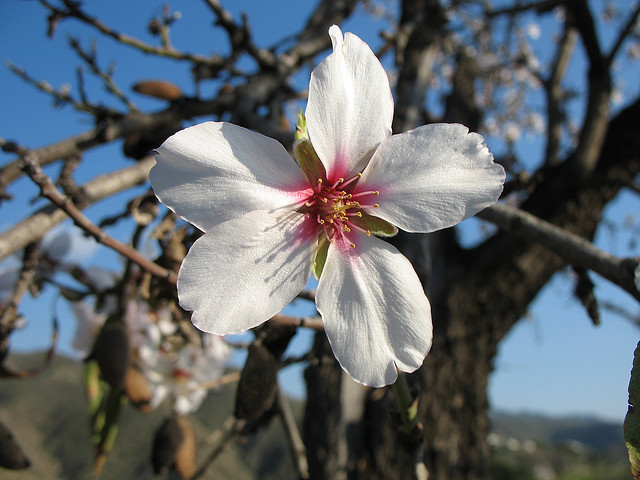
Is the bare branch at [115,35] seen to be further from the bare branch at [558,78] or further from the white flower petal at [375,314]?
the bare branch at [558,78]

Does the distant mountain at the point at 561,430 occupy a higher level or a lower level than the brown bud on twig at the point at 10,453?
lower

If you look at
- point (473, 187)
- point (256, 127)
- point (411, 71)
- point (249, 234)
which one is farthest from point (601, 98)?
point (249, 234)

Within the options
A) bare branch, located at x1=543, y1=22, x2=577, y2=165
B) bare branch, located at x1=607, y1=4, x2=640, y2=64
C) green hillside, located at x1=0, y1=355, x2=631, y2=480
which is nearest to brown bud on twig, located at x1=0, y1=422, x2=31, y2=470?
bare branch, located at x1=607, y1=4, x2=640, y2=64

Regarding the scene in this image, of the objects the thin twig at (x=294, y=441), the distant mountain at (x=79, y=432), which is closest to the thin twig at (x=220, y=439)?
the thin twig at (x=294, y=441)

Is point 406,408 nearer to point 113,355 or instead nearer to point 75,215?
point 75,215

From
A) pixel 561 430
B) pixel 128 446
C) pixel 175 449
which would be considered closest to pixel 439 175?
pixel 175 449

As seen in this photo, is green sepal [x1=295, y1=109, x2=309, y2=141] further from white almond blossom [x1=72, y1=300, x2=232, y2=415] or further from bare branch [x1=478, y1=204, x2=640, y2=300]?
white almond blossom [x1=72, y1=300, x2=232, y2=415]
